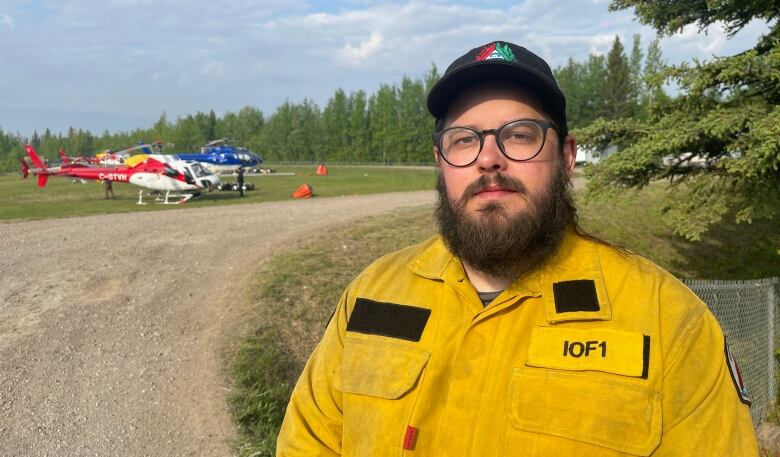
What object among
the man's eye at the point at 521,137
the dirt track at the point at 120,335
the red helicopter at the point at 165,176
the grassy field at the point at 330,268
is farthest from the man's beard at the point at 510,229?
the red helicopter at the point at 165,176

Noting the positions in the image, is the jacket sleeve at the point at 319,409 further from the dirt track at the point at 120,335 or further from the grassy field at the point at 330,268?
the dirt track at the point at 120,335

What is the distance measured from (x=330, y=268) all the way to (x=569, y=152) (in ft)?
25.6

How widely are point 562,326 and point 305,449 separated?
1012 mm

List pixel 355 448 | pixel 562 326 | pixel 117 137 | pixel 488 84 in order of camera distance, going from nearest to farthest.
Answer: pixel 562 326
pixel 355 448
pixel 488 84
pixel 117 137

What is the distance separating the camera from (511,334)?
1793 mm

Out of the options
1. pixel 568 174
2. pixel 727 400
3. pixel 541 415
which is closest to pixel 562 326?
pixel 541 415

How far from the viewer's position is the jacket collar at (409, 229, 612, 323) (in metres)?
1.74

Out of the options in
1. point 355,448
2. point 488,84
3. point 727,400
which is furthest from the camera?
point 488,84

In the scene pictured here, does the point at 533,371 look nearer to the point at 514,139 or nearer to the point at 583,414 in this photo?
the point at 583,414

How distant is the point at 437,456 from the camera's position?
1763mm

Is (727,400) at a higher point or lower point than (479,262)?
lower

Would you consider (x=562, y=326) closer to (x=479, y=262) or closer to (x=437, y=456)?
(x=479, y=262)

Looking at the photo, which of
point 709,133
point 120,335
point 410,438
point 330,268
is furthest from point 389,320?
point 330,268

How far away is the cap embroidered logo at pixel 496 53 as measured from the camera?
195cm
